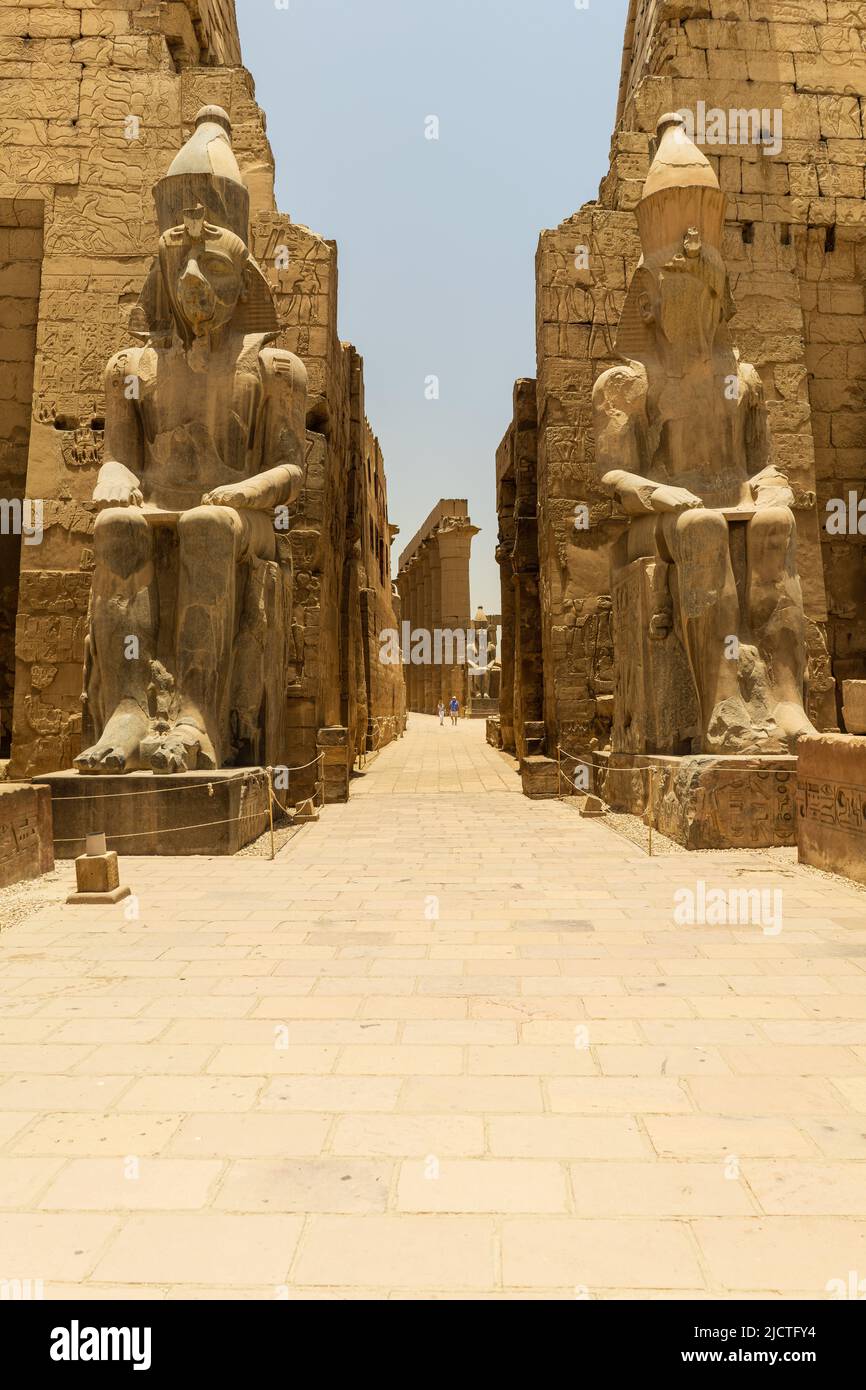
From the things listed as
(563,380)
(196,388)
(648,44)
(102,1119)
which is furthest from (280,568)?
(648,44)

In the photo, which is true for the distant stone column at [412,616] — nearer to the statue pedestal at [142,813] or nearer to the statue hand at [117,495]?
the statue hand at [117,495]

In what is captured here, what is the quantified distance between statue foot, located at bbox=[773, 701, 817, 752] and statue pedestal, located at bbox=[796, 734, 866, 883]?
1.70 feet

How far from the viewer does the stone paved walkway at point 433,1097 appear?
4.89 ft

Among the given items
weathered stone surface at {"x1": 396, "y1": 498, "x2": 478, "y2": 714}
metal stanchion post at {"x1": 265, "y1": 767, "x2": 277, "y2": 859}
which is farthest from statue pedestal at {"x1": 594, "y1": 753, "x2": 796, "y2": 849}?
weathered stone surface at {"x1": 396, "y1": 498, "x2": 478, "y2": 714}

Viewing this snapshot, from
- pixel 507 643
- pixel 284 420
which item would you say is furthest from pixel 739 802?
pixel 507 643

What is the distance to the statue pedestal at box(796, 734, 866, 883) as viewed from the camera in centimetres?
423

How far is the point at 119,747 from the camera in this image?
5.13 m

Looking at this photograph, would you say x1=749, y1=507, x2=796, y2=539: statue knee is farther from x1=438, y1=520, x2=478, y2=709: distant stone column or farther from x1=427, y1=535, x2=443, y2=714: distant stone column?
x1=427, y1=535, x2=443, y2=714: distant stone column

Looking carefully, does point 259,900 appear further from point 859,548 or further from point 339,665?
point 859,548

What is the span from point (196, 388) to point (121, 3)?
17.2 ft

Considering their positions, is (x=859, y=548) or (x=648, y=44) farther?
(x=648, y=44)

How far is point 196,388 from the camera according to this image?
5.91 meters

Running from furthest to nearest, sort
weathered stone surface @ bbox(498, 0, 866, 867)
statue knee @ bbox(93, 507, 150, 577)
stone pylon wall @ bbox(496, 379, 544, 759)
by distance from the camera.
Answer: stone pylon wall @ bbox(496, 379, 544, 759) → weathered stone surface @ bbox(498, 0, 866, 867) → statue knee @ bbox(93, 507, 150, 577)

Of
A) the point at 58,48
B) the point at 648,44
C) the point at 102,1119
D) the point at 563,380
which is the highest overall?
the point at 648,44
